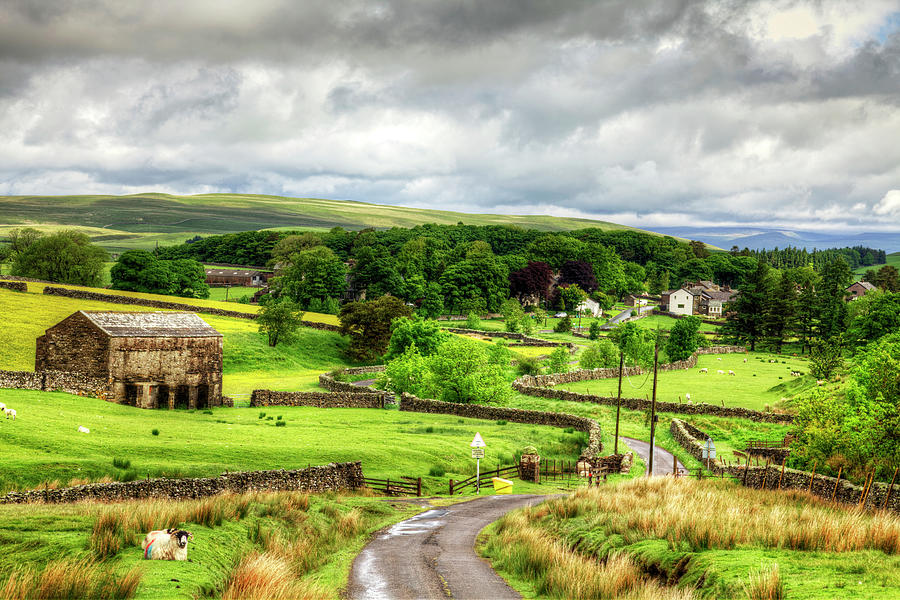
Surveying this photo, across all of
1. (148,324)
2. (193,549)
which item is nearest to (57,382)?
(148,324)

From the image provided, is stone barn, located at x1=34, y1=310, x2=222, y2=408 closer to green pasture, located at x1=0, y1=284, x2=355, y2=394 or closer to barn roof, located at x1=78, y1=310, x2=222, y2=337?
barn roof, located at x1=78, y1=310, x2=222, y2=337

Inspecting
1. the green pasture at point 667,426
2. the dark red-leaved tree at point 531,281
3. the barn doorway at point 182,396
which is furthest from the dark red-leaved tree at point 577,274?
the barn doorway at point 182,396

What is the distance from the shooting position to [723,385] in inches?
2707

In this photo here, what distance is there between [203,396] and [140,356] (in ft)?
17.9

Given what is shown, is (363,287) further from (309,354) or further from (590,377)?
(590,377)

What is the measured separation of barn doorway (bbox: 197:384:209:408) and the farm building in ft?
405

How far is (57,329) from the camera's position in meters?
47.0

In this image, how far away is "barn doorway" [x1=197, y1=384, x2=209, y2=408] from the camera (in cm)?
5053

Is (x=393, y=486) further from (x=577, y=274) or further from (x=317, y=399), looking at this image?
(x=577, y=274)

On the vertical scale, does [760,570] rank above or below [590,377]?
above

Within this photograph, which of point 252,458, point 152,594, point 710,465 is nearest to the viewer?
point 152,594

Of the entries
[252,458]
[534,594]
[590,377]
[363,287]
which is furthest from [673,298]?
[534,594]

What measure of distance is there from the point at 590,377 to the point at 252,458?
50.3 m

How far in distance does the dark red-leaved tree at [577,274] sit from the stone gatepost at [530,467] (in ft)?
432
